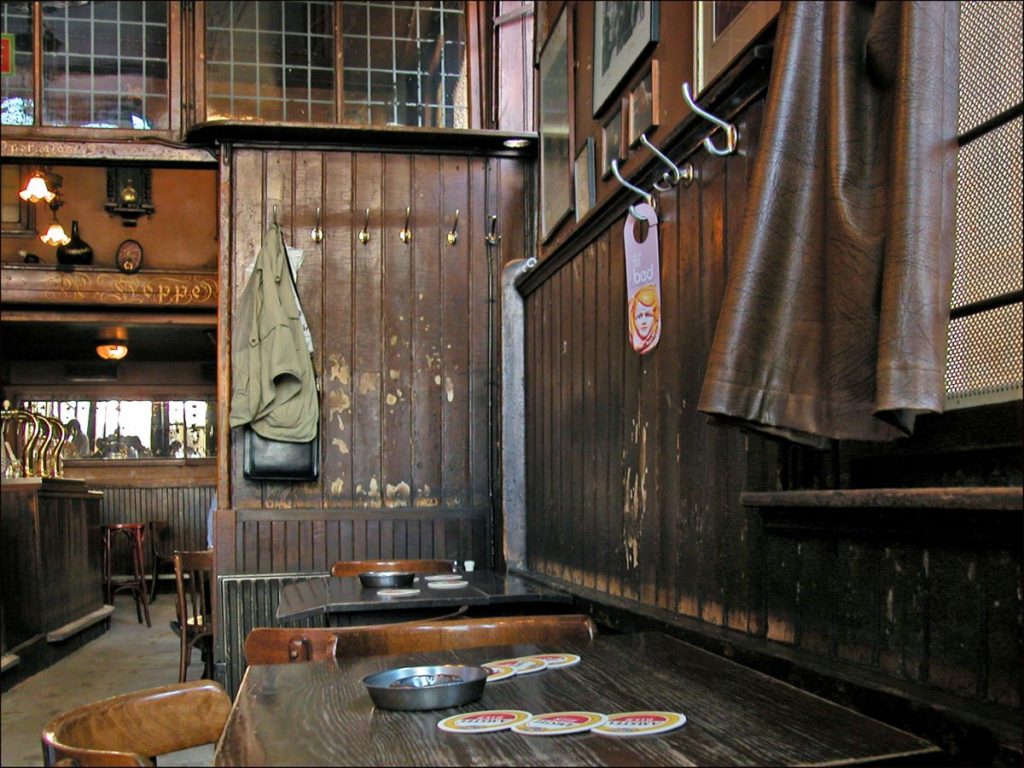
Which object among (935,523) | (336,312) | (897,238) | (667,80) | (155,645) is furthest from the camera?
(155,645)

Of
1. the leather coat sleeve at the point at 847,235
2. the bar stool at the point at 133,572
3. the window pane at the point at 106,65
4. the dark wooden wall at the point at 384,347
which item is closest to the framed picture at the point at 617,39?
the leather coat sleeve at the point at 847,235

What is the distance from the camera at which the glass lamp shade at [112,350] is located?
452 inches

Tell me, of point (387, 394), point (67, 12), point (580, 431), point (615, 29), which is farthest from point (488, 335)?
point (67, 12)

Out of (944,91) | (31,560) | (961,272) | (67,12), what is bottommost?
(31,560)

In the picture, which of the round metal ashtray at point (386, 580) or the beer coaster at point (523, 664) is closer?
the beer coaster at point (523, 664)

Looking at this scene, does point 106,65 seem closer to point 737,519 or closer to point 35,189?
point 35,189

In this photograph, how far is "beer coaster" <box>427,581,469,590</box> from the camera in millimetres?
3266

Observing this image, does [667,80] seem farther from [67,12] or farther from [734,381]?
[67,12]

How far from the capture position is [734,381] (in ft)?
4.99

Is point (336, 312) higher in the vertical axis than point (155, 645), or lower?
higher

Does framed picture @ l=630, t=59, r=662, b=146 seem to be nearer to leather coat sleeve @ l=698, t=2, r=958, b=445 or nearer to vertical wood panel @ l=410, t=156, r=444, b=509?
leather coat sleeve @ l=698, t=2, r=958, b=445

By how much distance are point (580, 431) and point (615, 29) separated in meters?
1.35

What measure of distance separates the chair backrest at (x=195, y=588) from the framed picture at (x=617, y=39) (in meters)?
2.87

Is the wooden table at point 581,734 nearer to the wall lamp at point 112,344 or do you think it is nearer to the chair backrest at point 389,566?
the chair backrest at point 389,566
